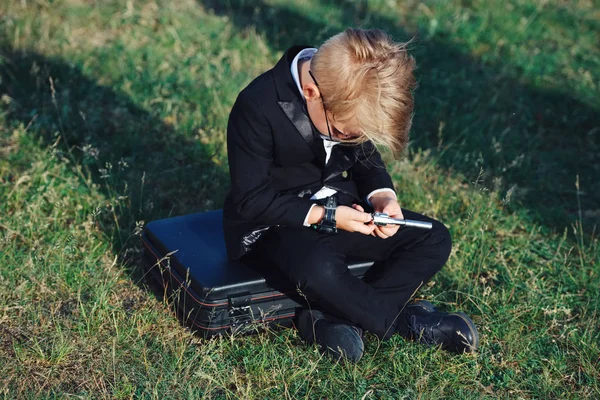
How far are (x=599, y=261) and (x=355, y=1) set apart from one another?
4.53 m

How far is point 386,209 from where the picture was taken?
11.3ft

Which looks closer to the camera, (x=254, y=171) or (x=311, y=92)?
(x=311, y=92)

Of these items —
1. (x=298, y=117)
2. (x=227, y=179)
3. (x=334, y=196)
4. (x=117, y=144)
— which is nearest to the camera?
(x=298, y=117)

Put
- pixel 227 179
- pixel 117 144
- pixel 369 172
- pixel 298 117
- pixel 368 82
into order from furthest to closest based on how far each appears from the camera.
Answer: pixel 117 144 → pixel 227 179 → pixel 369 172 → pixel 298 117 → pixel 368 82

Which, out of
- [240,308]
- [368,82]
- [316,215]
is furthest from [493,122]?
[240,308]

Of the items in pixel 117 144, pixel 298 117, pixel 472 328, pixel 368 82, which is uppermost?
pixel 368 82

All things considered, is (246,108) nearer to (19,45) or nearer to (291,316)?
(291,316)

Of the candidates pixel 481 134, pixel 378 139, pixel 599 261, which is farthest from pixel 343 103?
pixel 481 134

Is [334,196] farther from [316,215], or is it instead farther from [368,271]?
[368,271]

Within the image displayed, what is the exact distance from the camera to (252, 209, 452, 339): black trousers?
127 inches

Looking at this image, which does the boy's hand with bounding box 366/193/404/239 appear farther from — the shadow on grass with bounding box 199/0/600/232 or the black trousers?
the shadow on grass with bounding box 199/0/600/232

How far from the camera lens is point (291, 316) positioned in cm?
356

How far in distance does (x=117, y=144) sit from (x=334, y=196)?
2.24 meters

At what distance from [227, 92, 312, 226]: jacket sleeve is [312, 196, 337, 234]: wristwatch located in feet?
0.30
